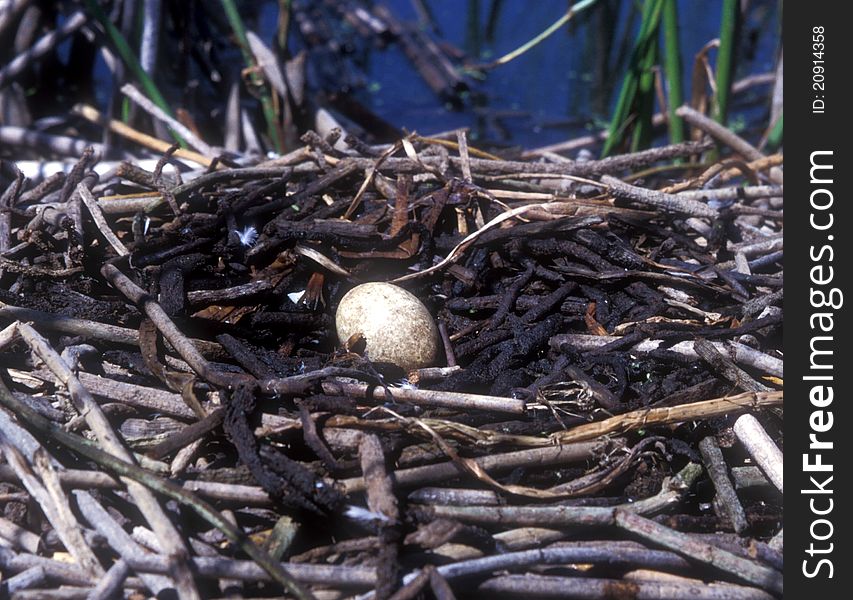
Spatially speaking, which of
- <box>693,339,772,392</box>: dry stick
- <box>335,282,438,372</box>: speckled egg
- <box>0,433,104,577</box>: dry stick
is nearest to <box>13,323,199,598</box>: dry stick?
<box>0,433,104,577</box>: dry stick

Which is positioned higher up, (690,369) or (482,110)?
(482,110)

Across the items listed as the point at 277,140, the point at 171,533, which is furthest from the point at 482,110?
the point at 171,533

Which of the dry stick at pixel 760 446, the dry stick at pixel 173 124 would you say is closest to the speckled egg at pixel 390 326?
the dry stick at pixel 760 446

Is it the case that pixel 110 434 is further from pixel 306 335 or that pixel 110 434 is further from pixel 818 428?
pixel 818 428

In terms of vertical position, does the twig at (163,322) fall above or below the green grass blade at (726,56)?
below

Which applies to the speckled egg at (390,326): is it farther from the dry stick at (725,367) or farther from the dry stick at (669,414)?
the dry stick at (725,367)

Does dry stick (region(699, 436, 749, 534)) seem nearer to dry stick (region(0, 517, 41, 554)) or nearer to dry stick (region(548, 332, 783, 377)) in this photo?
dry stick (region(548, 332, 783, 377))

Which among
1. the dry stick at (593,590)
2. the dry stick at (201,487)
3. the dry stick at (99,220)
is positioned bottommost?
the dry stick at (593,590)
